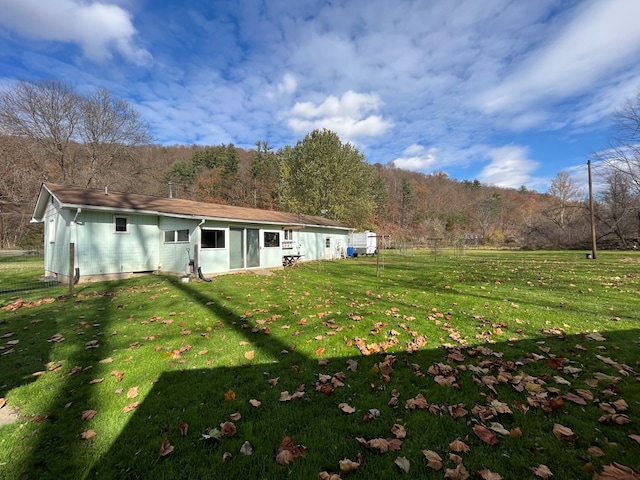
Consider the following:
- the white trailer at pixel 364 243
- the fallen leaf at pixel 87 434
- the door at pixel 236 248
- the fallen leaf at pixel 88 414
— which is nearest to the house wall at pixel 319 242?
the white trailer at pixel 364 243

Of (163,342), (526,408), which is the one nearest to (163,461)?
(163,342)

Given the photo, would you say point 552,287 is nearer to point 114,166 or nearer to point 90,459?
point 90,459

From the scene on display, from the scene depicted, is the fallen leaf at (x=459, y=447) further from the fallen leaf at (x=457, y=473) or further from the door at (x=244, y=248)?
the door at (x=244, y=248)

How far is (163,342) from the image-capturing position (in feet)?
15.8

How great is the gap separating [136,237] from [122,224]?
74 cm

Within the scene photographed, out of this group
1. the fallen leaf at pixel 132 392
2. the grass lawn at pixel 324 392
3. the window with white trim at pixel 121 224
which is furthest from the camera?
the window with white trim at pixel 121 224

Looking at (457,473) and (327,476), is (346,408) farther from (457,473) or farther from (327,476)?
(457,473)

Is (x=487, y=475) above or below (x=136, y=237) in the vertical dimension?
below

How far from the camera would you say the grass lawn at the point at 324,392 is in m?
2.27

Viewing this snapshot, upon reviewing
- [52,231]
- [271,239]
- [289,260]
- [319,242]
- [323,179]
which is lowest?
[289,260]

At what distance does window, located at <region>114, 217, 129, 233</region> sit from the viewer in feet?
39.9

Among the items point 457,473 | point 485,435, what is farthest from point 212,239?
point 457,473

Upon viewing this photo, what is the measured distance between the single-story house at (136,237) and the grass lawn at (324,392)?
537cm

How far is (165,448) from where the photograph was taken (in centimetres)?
243
